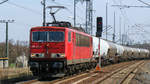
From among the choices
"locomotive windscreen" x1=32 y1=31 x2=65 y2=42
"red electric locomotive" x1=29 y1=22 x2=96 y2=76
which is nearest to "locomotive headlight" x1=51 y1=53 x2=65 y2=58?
"red electric locomotive" x1=29 y1=22 x2=96 y2=76

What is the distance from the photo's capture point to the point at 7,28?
46.2 meters

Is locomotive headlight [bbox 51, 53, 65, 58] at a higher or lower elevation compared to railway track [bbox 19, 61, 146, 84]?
higher

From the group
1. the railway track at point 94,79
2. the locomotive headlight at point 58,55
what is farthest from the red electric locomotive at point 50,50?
the railway track at point 94,79

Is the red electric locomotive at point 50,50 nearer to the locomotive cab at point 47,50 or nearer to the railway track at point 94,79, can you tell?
the locomotive cab at point 47,50

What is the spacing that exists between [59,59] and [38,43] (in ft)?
5.62

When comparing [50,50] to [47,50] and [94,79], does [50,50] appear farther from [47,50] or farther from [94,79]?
[94,79]

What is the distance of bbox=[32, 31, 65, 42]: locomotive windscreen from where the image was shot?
16391 mm

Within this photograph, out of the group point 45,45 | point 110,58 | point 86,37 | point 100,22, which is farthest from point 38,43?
point 110,58

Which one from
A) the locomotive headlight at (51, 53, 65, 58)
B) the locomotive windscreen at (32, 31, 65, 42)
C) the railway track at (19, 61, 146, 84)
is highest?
the locomotive windscreen at (32, 31, 65, 42)

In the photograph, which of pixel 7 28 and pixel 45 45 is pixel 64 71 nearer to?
pixel 45 45

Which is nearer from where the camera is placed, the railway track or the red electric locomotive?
the railway track

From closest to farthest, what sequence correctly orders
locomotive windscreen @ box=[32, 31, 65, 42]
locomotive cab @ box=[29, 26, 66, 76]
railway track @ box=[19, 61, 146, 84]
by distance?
railway track @ box=[19, 61, 146, 84]
locomotive cab @ box=[29, 26, 66, 76]
locomotive windscreen @ box=[32, 31, 65, 42]

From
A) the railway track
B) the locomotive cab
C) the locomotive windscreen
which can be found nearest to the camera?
the railway track

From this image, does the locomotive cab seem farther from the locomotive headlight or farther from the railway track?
the railway track
